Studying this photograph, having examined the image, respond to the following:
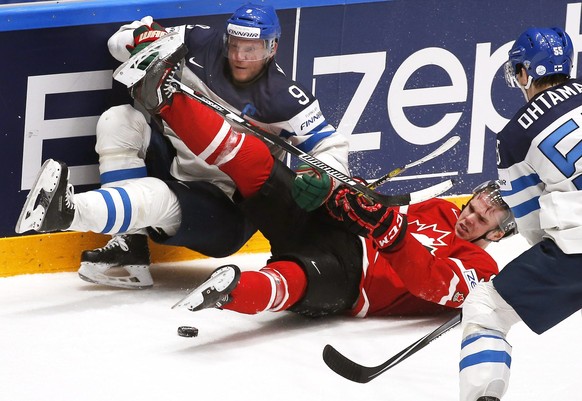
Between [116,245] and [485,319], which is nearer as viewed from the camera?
[485,319]

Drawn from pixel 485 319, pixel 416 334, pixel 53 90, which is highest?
pixel 53 90

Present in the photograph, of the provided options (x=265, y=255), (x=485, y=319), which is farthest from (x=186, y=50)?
(x=485, y=319)

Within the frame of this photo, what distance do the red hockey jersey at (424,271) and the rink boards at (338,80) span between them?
2.25ft

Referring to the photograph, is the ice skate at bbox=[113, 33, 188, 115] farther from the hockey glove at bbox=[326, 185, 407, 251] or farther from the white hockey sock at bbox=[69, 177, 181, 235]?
the hockey glove at bbox=[326, 185, 407, 251]

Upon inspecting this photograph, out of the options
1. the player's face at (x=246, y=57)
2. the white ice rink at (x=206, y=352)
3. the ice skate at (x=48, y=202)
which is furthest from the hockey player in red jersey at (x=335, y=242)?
the ice skate at (x=48, y=202)

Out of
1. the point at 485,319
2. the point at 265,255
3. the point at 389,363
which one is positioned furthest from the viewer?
the point at 265,255

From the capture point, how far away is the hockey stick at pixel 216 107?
4270 millimetres

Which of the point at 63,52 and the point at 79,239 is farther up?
the point at 63,52

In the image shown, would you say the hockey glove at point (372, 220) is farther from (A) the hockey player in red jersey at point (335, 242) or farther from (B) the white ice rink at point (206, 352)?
(B) the white ice rink at point (206, 352)

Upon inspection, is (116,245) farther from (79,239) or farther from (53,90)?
(53,90)

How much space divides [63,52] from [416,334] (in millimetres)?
1530

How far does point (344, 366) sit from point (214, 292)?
0.46 m

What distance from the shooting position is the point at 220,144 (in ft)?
14.3

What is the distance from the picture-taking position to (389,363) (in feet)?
12.1
